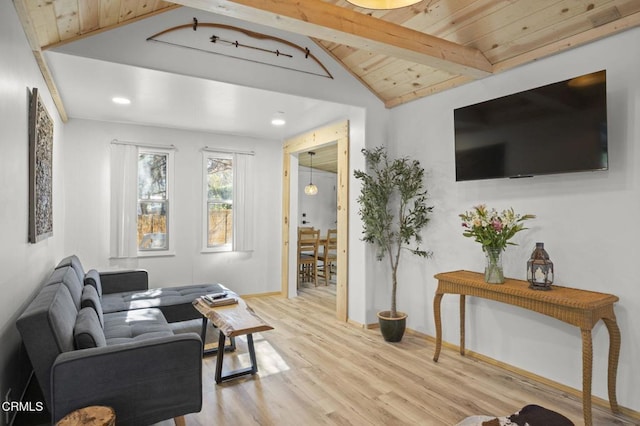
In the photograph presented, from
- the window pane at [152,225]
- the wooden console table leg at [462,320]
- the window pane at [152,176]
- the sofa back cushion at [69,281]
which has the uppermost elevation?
the window pane at [152,176]

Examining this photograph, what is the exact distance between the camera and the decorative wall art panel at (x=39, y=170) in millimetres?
2473

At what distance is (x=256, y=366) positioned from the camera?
3.00m

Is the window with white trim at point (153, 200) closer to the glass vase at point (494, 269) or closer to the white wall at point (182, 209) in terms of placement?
the white wall at point (182, 209)

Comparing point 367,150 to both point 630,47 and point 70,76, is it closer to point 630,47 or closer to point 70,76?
point 630,47

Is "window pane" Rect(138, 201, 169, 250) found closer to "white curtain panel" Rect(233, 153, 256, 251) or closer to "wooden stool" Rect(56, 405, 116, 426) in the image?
"white curtain panel" Rect(233, 153, 256, 251)

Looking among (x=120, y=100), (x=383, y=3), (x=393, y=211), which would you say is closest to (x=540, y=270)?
(x=393, y=211)

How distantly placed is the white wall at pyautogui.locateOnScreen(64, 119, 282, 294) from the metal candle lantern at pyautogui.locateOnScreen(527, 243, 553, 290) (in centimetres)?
402

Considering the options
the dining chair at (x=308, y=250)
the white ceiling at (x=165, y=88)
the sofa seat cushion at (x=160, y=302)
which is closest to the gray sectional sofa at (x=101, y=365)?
the sofa seat cushion at (x=160, y=302)

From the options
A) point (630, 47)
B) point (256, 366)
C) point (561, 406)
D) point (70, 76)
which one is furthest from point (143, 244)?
point (630, 47)

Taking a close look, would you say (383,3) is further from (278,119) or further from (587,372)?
(278,119)

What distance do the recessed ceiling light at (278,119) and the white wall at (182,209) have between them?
3.16ft

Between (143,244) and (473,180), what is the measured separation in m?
4.23

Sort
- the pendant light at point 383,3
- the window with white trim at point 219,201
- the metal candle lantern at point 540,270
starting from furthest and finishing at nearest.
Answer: the window with white trim at point 219,201
the metal candle lantern at point 540,270
the pendant light at point 383,3

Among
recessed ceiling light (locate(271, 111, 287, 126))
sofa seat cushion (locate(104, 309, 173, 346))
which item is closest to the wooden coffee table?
sofa seat cushion (locate(104, 309, 173, 346))
